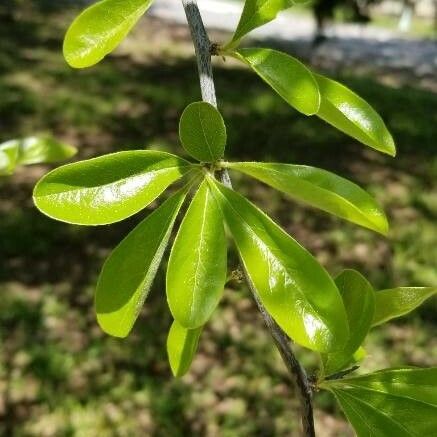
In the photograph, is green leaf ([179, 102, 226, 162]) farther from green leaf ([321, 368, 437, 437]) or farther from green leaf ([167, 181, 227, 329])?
green leaf ([321, 368, 437, 437])

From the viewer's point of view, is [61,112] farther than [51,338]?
Yes

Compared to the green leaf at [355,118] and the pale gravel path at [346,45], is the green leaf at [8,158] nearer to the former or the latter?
the green leaf at [355,118]

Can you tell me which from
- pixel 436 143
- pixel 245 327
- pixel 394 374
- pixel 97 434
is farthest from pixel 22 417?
pixel 436 143

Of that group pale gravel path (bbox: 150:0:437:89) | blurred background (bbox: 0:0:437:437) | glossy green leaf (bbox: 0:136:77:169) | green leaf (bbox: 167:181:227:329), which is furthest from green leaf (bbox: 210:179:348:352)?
pale gravel path (bbox: 150:0:437:89)

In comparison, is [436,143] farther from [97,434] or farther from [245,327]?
[97,434]

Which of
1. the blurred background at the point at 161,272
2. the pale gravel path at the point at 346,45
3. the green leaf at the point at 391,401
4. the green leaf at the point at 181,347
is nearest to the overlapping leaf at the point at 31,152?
the green leaf at the point at 181,347

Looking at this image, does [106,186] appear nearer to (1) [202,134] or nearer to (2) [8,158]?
(1) [202,134]

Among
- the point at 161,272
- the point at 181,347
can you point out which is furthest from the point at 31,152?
the point at 161,272
